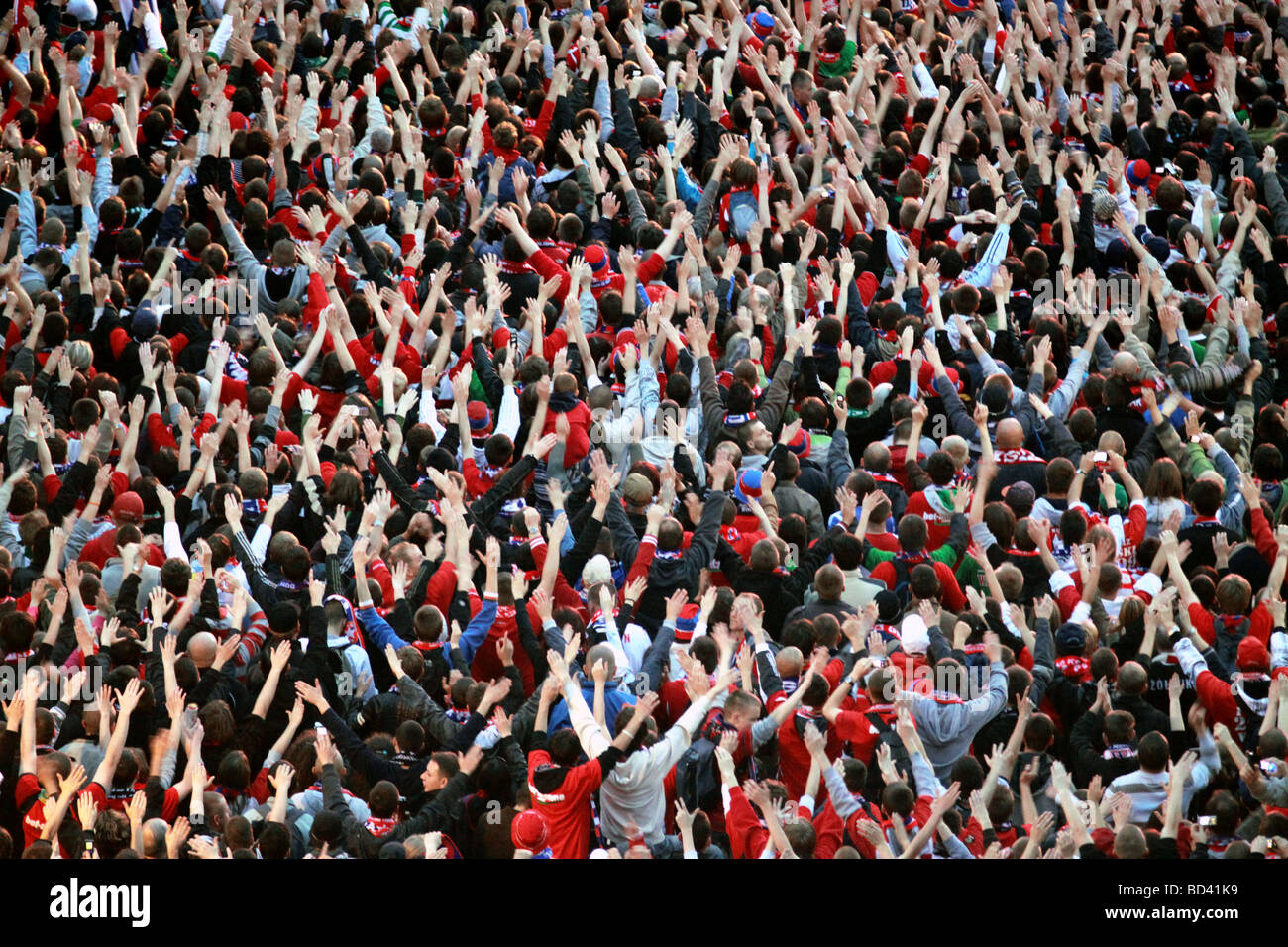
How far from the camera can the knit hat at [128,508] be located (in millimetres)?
11258

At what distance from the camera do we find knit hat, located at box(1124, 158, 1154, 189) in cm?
1502

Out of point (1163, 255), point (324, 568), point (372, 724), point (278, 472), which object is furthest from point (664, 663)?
point (1163, 255)

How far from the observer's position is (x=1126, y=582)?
404 inches

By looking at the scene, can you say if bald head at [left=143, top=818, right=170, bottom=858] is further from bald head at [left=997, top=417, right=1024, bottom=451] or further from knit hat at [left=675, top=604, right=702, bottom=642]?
bald head at [left=997, top=417, right=1024, bottom=451]

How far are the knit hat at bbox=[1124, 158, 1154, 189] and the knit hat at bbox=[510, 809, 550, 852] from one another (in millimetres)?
8782

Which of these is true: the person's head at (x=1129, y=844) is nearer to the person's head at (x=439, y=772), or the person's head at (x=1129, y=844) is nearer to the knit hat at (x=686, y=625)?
the knit hat at (x=686, y=625)

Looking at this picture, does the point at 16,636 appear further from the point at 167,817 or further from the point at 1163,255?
the point at 1163,255

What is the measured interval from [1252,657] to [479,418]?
4.92 metres

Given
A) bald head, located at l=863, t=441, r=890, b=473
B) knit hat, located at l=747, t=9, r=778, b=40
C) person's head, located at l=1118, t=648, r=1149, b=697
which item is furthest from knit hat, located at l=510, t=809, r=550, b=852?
knit hat, located at l=747, t=9, r=778, b=40

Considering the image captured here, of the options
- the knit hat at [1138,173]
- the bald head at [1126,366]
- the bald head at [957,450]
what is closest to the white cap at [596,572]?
the bald head at [957,450]

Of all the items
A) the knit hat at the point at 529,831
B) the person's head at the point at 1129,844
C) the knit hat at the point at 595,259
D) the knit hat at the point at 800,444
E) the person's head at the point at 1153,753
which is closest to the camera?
the person's head at the point at 1129,844

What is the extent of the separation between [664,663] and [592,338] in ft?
11.8

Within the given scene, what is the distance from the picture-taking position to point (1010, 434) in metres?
11.4

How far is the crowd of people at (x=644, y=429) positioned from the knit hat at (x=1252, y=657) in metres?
0.02
